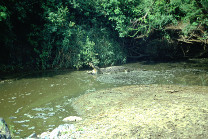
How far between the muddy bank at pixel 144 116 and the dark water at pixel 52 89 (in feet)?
3.00

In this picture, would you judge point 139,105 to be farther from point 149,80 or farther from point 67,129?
point 149,80

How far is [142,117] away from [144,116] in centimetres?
8

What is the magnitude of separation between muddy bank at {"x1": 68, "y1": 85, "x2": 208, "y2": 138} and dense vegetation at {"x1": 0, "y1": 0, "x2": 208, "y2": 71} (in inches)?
254

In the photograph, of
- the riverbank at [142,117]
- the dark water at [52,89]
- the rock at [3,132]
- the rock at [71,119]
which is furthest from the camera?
the dark water at [52,89]

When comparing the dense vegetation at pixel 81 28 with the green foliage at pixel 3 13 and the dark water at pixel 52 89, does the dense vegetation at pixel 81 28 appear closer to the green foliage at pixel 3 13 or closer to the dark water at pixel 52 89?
the green foliage at pixel 3 13

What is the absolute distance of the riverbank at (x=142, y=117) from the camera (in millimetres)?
4898

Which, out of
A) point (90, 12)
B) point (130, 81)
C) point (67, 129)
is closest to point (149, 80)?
point (130, 81)

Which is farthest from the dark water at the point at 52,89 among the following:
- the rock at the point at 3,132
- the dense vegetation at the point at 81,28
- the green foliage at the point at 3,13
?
the green foliage at the point at 3,13

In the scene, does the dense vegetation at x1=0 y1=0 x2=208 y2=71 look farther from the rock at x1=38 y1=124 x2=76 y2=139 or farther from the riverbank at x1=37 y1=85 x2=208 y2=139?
the rock at x1=38 y1=124 x2=76 y2=139

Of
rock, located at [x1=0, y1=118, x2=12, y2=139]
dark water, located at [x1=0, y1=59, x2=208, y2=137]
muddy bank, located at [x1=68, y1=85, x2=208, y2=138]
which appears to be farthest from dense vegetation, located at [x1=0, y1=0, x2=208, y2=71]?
rock, located at [x1=0, y1=118, x2=12, y2=139]

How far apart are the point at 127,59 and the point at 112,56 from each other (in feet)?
8.60

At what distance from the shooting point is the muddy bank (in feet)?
16.1

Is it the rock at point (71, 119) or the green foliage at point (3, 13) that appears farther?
the green foliage at point (3, 13)

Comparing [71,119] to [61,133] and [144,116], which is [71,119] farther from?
[144,116]
